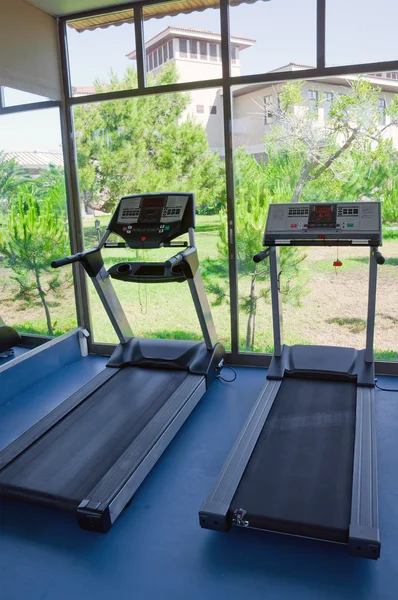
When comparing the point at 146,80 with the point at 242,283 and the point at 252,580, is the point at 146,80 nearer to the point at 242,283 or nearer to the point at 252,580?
the point at 242,283

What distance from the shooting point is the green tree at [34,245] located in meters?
4.71

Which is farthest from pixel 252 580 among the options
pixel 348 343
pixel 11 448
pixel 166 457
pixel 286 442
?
pixel 348 343

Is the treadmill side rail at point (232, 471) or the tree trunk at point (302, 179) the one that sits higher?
the tree trunk at point (302, 179)

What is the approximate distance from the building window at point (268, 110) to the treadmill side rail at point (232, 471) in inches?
94.3

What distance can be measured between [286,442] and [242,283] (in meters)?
2.03

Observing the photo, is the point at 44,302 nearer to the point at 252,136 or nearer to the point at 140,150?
the point at 140,150

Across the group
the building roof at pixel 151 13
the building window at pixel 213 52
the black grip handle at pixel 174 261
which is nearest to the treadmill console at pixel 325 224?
the black grip handle at pixel 174 261

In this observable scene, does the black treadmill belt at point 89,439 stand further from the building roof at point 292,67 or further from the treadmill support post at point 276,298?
the building roof at point 292,67

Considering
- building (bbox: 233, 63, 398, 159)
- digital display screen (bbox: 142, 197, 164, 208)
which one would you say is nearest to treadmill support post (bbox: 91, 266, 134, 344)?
digital display screen (bbox: 142, 197, 164, 208)

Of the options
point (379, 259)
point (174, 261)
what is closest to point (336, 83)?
point (379, 259)

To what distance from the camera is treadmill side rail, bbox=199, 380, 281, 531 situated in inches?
94.7

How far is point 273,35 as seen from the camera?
4.09 m

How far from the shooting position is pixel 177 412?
11.1 feet

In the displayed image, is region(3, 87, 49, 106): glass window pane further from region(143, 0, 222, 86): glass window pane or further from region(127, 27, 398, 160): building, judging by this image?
region(143, 0, 222, 86): glass window pane
